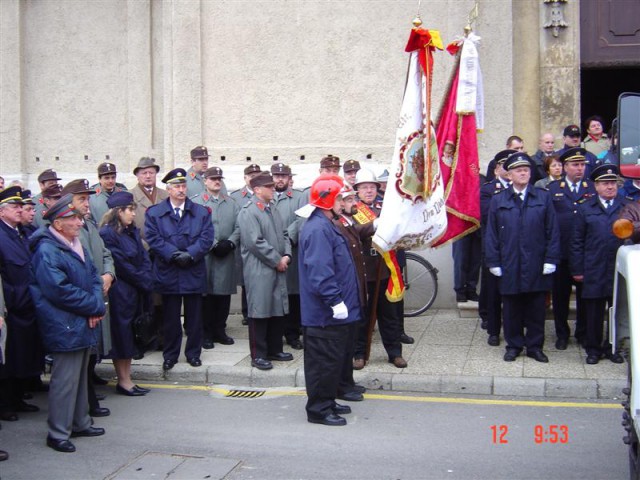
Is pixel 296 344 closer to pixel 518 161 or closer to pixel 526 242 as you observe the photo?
pixel 526 242

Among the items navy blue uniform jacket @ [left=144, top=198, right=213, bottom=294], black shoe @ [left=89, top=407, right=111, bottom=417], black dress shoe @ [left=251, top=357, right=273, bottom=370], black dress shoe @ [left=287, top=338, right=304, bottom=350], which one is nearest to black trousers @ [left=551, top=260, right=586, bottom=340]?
black dress shoe @ [left=287, top=338, right=304, bottom=350]

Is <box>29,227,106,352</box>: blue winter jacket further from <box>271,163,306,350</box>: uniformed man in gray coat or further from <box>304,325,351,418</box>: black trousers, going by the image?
<box>271,163,306,350</box>: uniformed man in gray coat

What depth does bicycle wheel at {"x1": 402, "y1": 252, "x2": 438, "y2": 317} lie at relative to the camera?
11.8 m

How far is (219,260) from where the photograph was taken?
1022cm

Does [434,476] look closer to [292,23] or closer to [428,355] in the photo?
[428,355]

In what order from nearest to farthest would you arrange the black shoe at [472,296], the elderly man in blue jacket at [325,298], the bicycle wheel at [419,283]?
the elderly man in blue jacket at [325,298] → the black shoe at [472,296] → the bicycle wheel at [419,283]

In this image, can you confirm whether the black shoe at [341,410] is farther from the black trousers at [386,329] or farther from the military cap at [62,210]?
the military cap at [62,210]

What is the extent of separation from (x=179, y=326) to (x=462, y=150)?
3.69m

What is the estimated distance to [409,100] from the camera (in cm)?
848

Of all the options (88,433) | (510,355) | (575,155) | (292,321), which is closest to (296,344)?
(292,321)

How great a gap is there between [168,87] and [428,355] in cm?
630

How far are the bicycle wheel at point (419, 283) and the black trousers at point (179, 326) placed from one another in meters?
3.47

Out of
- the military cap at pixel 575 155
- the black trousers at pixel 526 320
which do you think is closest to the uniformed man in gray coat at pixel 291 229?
the black trousers at pixel 526 320

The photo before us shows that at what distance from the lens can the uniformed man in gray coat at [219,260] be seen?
33.4ft
